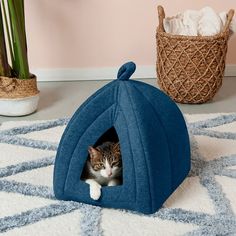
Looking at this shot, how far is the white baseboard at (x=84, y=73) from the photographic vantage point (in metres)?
2.47

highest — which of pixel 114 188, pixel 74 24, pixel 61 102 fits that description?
pixel 74 24

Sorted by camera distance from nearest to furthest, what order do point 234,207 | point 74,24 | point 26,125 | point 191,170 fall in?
point 234,207 < point 191,170 < point 26,125 < point 74,24

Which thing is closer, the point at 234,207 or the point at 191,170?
the point at 234,207

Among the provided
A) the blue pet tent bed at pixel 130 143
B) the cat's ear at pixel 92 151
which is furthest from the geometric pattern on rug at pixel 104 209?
the cat's ear at pixel 92 151

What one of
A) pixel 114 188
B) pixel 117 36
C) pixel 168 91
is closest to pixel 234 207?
pixel 114 188

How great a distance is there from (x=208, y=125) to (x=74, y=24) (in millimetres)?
1032

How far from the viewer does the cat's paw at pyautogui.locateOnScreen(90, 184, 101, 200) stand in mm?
1224

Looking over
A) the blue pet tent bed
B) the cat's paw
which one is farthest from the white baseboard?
the cat's paw

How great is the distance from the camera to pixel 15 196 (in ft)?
4.30

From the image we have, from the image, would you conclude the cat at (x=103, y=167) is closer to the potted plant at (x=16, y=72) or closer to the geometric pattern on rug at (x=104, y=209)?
the geometric pattern on rug at (x=104, y=209)

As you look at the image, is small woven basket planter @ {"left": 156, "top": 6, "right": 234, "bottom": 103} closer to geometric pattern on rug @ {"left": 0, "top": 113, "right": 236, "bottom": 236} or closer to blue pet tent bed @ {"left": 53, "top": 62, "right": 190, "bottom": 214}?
geometric pattern on rug @ {"left": 0, "top": 113, "right": 236, "bottom": 236}

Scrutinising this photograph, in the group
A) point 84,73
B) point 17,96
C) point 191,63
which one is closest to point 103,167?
point 17,96

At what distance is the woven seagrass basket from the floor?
0.37 feet

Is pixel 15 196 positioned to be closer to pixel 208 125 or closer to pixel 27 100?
pixel 27 100
